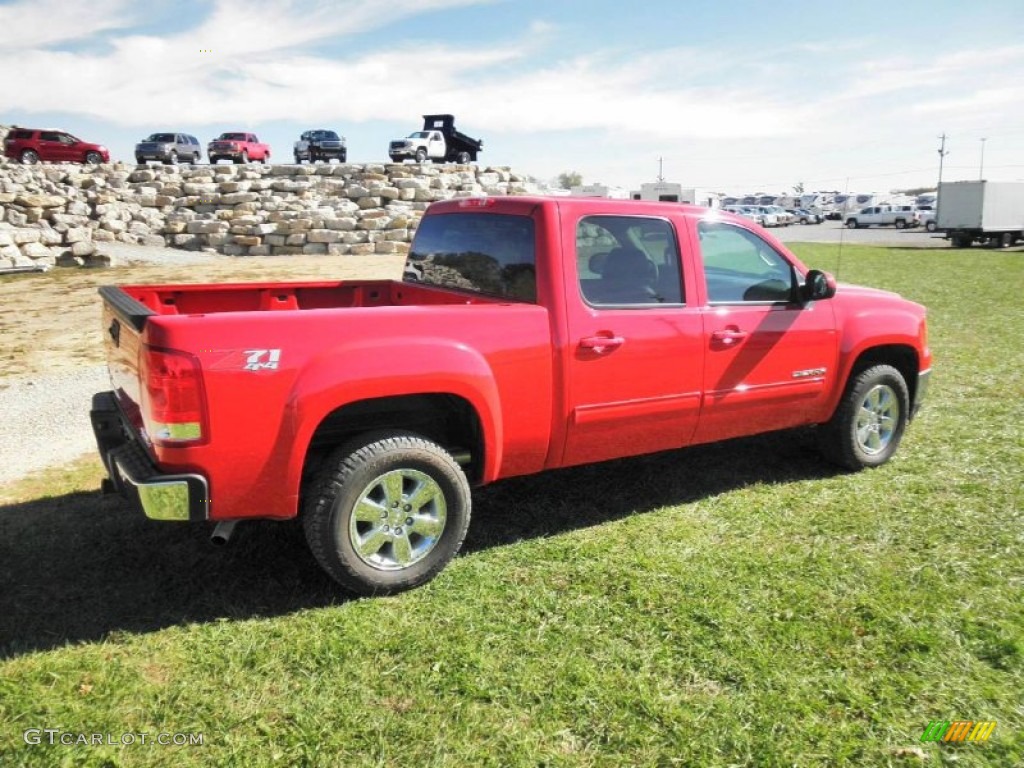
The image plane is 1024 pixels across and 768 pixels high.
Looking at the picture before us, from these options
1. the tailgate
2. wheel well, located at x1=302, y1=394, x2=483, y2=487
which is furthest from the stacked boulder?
wheel well, located at x1=302, y1=394, x2=483, y2=487

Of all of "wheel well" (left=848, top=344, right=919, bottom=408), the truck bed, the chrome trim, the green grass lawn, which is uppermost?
the truck bed

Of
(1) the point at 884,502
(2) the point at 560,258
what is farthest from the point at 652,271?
(1) the point at 884,502

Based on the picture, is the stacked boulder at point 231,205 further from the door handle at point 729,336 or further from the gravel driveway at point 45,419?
the door handle at point 729,336

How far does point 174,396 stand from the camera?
3.18 meters

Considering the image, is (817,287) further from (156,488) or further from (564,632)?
(156,488)

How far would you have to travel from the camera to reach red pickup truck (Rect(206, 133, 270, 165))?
3738 cm

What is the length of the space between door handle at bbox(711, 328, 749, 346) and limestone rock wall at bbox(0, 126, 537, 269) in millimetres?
17691

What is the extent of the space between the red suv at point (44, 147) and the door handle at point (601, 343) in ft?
107

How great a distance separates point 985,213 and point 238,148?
32.6 m

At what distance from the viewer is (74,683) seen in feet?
10.1

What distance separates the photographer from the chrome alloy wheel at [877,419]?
543 cm

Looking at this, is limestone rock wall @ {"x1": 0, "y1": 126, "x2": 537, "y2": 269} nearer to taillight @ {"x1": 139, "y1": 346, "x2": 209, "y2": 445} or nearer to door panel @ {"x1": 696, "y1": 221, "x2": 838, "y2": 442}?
door panel @ {"x1": 696, "y1": 221, "x2": 838, "y2": 442}

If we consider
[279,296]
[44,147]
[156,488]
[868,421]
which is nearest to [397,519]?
[156,488]

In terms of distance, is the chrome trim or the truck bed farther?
the truck bed
